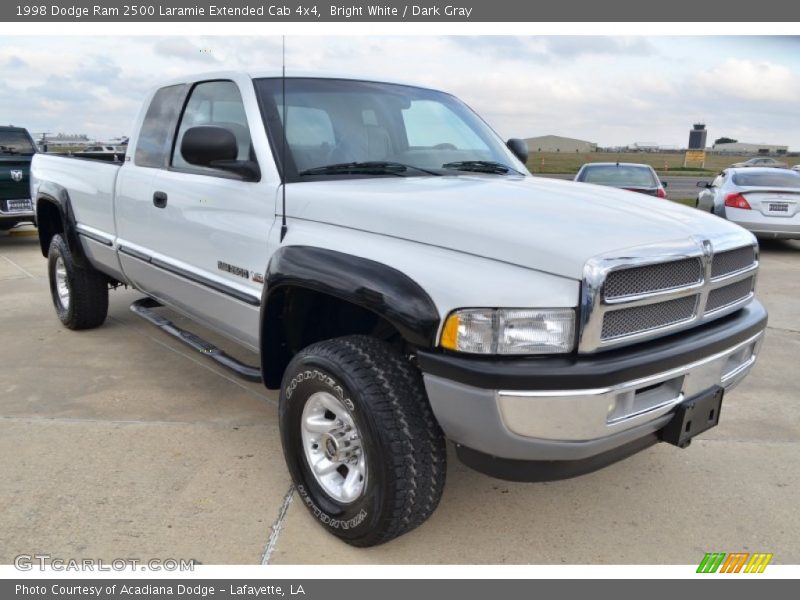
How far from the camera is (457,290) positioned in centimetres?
227

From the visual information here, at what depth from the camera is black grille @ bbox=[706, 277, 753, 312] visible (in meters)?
2.75

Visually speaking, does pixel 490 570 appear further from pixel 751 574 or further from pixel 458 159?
pixel 458 159

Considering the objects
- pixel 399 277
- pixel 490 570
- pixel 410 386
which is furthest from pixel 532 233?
pixel 490 570

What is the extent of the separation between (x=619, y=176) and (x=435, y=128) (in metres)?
8.17

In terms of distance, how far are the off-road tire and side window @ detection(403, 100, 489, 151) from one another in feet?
10.2

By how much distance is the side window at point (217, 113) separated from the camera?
134 inches

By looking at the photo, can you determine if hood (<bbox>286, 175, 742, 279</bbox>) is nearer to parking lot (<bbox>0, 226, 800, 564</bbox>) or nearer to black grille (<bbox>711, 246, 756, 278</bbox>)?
black grille (<bbox>711, 246, 756, 278</bbox>)

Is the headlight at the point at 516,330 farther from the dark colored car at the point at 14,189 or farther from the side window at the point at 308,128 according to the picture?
the dark colored car at the point at 14,189

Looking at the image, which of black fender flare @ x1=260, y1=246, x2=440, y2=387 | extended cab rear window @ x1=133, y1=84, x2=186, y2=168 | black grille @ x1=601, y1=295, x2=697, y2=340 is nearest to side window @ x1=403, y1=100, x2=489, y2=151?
black fender flare @ x1=260, y1=246, x2=440, y2=387

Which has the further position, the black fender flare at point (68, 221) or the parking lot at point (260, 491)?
the black fender flare at point (68, 221)

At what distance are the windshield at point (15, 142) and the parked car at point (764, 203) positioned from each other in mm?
11181

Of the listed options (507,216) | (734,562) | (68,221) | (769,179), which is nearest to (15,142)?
(68,221)

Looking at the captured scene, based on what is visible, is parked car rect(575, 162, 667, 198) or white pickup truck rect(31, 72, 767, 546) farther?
parked car rect(575, 162, 667, 198)

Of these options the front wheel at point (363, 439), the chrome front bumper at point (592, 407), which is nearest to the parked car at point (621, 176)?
the chrome front bumper at point (592, 407)
